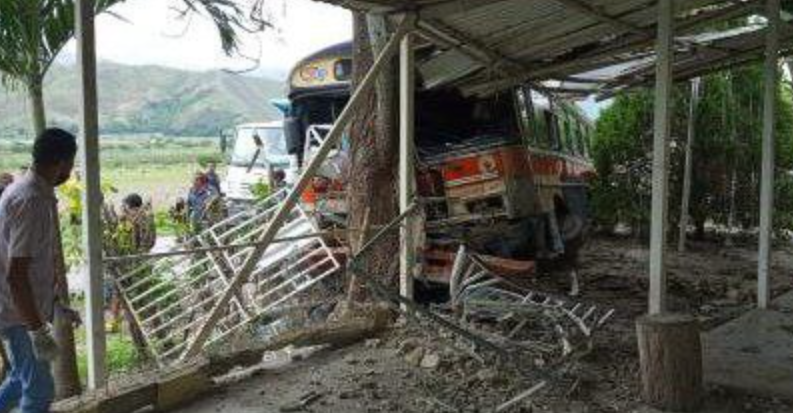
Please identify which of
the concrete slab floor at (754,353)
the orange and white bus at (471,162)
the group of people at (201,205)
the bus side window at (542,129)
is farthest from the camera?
the group of people at (201,205)

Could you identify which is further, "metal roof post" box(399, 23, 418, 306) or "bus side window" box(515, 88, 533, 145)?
"bus side window" box(515, 88, 533, 145)

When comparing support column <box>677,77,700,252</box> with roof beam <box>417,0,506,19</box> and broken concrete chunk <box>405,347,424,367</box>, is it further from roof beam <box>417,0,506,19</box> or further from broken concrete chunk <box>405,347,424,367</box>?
broken concrete chunk <box>405,347,424,367</box>

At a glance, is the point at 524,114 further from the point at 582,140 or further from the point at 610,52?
the point at 582,140

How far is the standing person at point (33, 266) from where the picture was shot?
4574mm

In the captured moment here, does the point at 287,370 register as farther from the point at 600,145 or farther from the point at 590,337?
the point at 600,145

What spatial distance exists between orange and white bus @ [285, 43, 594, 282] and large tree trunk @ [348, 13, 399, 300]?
1.61ft

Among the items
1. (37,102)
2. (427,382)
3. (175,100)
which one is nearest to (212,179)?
(37,102)

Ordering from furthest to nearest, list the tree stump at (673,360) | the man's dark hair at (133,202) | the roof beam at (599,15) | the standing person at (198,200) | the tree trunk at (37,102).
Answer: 1. the standing person at (198,200)
2. the man's dark hair at (133,202)
3. the roof beam at (599,15)
4. the tree trunk at (37,102)
5. the tree stump at (673,360)

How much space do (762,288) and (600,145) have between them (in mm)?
7572

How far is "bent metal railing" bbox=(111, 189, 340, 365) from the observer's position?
873cm

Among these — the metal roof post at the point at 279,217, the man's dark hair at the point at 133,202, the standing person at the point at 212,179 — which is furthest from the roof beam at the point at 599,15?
the standing person at the point at 212,179

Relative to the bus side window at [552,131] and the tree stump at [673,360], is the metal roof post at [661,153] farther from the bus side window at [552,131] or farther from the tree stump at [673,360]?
the bus side window at [552,131]

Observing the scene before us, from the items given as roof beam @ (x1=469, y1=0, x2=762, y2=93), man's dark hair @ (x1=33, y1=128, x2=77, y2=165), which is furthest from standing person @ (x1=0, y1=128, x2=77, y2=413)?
roof beam @ (x1=469, y1=0, x2=762, y2=93)

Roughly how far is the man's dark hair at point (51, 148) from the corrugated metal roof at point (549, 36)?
2383 mm
